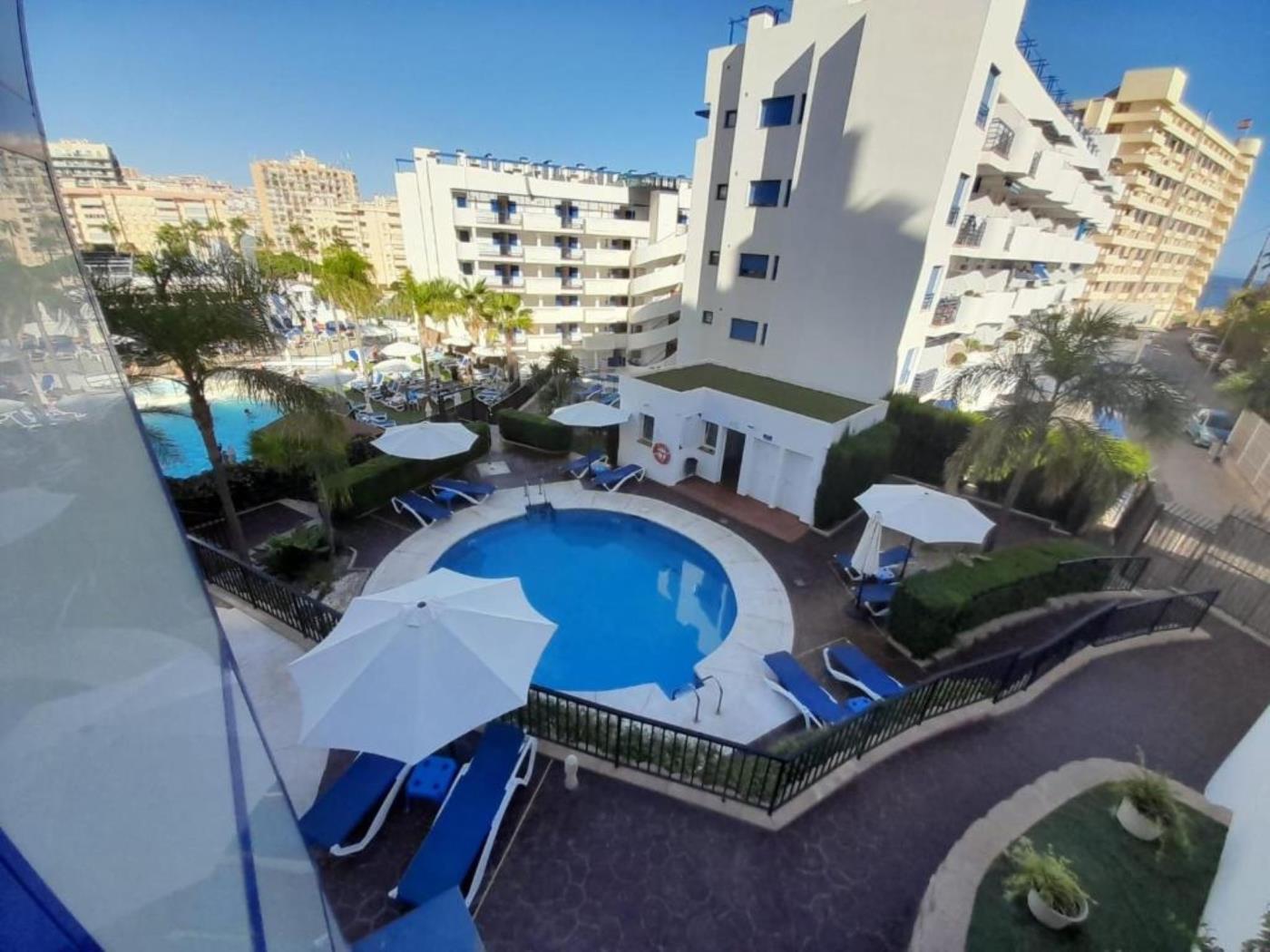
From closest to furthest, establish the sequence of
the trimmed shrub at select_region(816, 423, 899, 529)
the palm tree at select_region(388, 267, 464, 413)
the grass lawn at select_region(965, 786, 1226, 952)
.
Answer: the grass lawn at select_region(965, 786, 1226, 952) → the trimmed shrub at select_region(816, 423, 899, 529) → the palm tree at select_region(388, 267, 464, 413)

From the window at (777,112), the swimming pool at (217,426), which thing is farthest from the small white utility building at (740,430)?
the swimming pool at (217,426)

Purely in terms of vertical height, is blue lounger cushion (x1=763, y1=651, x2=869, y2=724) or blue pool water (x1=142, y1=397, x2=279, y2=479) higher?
blue lounger cushion (x1=763, y1=651, x2=869, y2=724)

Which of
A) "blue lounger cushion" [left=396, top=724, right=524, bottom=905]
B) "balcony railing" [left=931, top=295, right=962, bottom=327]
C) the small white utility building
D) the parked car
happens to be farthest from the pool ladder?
the parked car

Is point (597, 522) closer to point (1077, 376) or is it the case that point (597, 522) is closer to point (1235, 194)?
point (1077, 376)

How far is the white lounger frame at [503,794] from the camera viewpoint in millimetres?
5363

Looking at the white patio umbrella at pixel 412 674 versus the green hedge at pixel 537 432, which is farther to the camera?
the green hedge at pixel 537 432

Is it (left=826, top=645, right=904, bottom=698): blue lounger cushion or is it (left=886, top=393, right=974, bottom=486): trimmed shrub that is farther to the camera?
(left=886, top=393, right=974, bottom=486): trimmed shrub

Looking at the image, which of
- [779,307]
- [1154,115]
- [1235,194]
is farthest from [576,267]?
[1235,194]

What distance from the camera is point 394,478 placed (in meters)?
15.4

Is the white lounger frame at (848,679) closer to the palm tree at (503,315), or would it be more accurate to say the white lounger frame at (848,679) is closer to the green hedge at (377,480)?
the green hedge at (377,480)

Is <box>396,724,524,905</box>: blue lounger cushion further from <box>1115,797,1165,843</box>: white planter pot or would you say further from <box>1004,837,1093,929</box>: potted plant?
<box>1115,797,1165,843</box>: white planter pot

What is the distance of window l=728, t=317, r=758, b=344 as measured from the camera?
2284cm

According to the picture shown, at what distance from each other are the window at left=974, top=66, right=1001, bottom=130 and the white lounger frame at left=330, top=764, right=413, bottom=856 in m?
23.5

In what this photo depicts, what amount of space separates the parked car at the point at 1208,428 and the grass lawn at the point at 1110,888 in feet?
104
